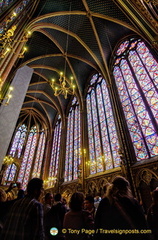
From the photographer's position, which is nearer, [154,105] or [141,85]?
[154,105]

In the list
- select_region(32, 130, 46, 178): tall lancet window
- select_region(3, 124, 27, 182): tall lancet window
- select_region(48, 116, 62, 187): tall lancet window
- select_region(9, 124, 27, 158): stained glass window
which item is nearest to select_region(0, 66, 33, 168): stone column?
select_region(48, 116, 62, 187): tall lancet window

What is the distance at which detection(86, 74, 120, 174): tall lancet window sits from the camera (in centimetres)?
867

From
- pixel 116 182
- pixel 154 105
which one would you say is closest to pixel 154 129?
pixel 154 105

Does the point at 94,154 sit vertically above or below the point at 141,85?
below

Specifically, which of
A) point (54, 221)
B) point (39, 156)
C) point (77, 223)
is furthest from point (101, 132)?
point (39, 156)

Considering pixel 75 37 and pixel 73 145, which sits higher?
pixel 75 37

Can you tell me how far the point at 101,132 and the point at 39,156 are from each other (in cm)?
1100

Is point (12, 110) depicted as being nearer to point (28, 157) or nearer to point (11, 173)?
point (28, 157)

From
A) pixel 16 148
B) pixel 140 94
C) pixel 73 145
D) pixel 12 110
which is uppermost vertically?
pixel 16 148

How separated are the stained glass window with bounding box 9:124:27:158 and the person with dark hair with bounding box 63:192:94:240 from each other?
690 inches

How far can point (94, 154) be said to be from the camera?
9.87m

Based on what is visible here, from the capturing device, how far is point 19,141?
19.4 m

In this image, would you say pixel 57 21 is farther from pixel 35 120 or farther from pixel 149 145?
pixel 35 120

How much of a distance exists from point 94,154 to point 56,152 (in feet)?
21.8
